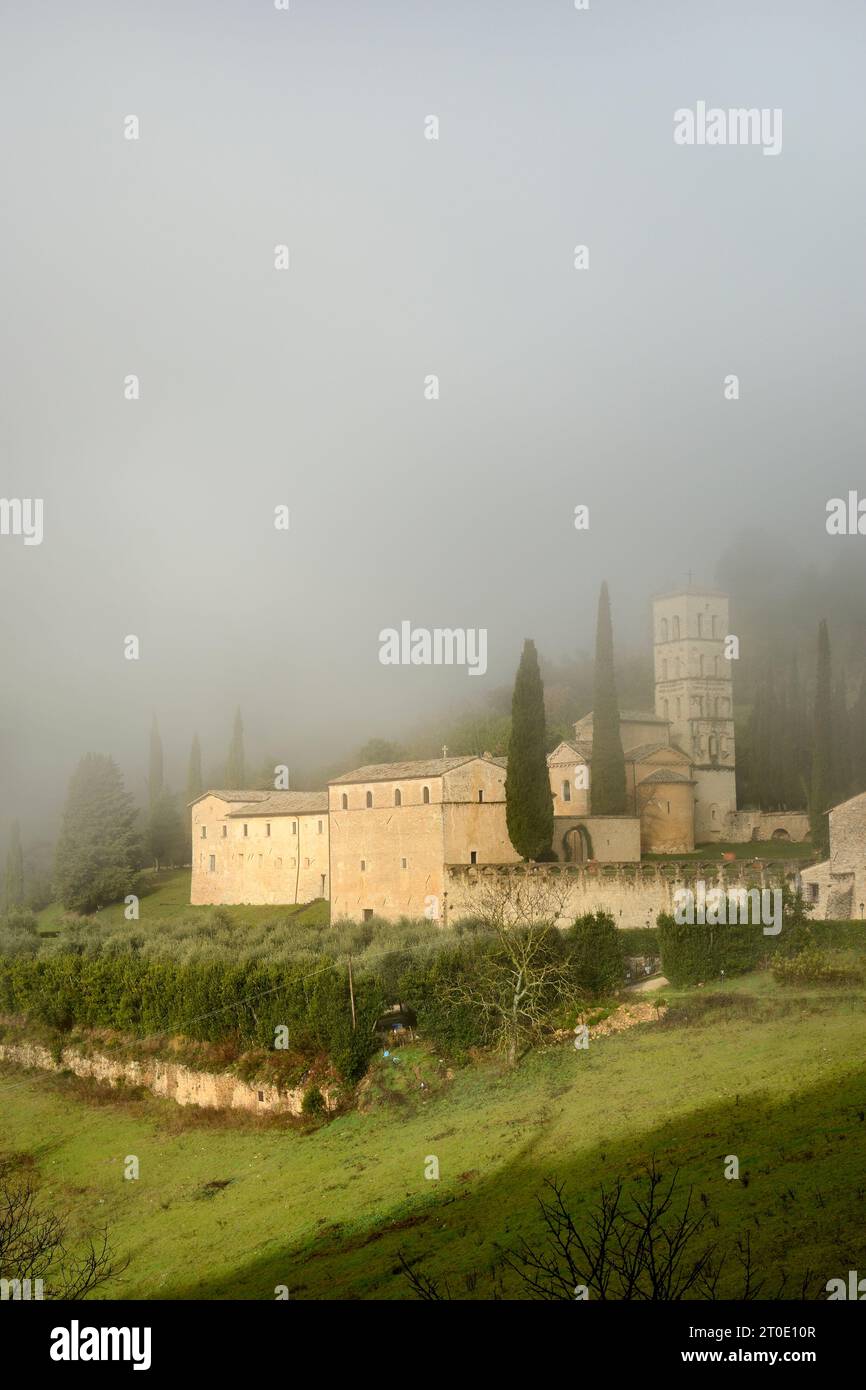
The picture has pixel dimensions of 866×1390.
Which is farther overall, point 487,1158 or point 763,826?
point 763,826

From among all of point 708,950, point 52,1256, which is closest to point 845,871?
point 708,950

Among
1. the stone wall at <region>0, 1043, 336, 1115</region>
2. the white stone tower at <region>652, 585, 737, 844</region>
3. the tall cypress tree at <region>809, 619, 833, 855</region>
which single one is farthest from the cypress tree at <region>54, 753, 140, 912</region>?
the tall cypress tree at <region>809, 619, 833, 855</region>

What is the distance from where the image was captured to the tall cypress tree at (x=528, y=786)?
32.2 m

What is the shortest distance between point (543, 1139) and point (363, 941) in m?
14.6

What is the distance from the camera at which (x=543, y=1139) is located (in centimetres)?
1695

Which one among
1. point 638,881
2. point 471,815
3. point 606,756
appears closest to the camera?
point 638,881

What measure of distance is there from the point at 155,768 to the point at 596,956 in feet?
141

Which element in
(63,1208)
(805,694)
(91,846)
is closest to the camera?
(63,1208)

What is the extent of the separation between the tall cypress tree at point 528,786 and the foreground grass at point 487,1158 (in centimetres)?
962

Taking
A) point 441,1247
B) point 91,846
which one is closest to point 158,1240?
point 441,1247

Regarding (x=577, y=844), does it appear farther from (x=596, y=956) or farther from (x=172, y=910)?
(x=172, y=910)

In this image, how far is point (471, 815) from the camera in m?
33.0

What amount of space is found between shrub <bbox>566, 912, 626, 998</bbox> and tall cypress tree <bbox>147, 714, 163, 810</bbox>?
3935cm
